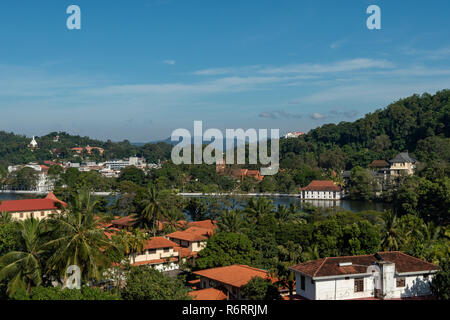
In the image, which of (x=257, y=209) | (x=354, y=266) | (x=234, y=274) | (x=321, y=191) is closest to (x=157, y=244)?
(x=234, y=274)

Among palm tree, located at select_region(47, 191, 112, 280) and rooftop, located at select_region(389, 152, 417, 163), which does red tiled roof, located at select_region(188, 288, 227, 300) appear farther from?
rooftop, located at select_region(389, 152, 417, 163)

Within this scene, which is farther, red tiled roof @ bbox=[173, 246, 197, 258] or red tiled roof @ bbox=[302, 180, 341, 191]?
red tiled roof @ bbox=[302, 180, 341, 191]

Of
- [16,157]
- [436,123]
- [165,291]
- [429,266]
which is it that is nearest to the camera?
[165,291]

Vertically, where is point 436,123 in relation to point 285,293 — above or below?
above

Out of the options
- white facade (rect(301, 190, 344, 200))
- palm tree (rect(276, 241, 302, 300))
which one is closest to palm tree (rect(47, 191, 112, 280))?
palm tree (rect(276, 241, 302, 300))
